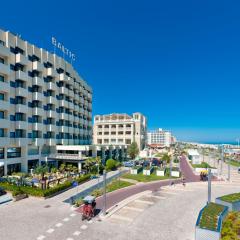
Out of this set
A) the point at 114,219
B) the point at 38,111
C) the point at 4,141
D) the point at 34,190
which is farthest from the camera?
the point at 38,111

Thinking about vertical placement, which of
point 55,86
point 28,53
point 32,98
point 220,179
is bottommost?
point 220,179

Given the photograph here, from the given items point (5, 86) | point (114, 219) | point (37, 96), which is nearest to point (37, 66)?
point (37, 96)

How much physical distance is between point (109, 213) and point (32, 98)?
125ft

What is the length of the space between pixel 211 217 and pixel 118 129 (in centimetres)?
9335

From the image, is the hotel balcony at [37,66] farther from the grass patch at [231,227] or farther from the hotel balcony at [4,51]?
the grass patch at [231,227]

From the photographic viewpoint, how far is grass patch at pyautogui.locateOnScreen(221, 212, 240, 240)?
1565cm

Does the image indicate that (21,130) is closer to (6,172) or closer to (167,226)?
(6,172)

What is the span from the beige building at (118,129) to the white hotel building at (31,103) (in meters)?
46.4

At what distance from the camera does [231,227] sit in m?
18.2

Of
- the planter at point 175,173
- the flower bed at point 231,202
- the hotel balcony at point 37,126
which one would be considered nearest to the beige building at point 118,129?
the planter at point 175,173

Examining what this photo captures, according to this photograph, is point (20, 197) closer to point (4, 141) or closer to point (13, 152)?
point (4, 141)

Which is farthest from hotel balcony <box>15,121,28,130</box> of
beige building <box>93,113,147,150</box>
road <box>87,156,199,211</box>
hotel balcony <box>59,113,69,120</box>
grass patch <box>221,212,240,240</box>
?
beige building <box>93,113,147,150</box>

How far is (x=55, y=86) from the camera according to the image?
55.9 metres

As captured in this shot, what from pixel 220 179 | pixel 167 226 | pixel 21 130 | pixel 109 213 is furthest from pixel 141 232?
pixel 21 130
